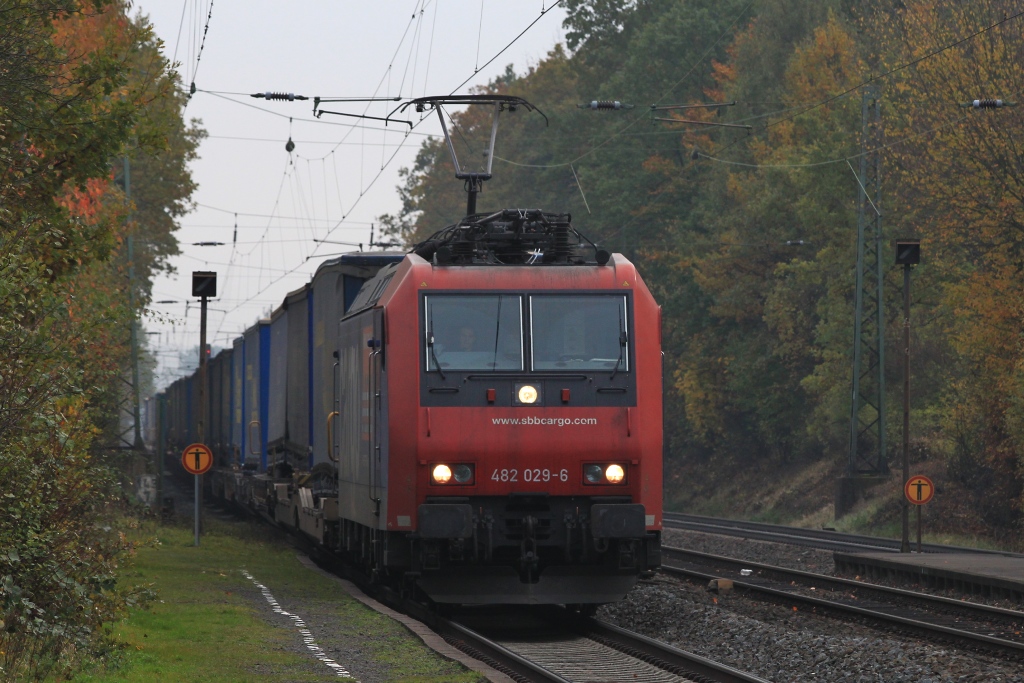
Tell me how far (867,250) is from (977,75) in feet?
29.5

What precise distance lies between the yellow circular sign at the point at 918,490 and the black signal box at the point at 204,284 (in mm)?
12825

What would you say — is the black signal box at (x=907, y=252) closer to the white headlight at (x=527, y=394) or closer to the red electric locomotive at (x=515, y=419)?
the red electric locomotive at (x=515, y=419)

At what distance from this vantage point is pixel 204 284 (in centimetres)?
2759

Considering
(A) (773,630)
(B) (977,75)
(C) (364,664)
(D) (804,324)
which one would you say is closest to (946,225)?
(B) (977,75)

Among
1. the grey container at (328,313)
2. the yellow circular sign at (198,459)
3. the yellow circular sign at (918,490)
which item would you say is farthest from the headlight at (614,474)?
the yellow circular sign at (918,490)

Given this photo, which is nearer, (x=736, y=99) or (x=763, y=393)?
(x=763, y=393)

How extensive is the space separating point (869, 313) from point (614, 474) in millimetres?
28025

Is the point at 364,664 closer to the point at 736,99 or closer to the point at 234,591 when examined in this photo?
the point at 234,591

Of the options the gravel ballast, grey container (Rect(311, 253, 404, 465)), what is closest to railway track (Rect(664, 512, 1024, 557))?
the gravel ballast

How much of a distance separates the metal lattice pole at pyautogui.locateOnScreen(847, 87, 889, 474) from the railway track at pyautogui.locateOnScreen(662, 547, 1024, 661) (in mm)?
14815

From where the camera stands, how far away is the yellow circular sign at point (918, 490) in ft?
80.3

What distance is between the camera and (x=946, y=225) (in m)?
32.3

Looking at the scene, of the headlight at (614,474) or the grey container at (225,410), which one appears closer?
the headlight at (614,474)

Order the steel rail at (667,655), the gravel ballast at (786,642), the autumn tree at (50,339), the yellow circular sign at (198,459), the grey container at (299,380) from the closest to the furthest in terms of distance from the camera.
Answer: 1. the autumn tree at (50,339)
2. the steel rail at (667,655)
3. the gravel ballast at (786,642)
4. the grey container at (299,380)
5. the yellow circular sign at (198,459)
